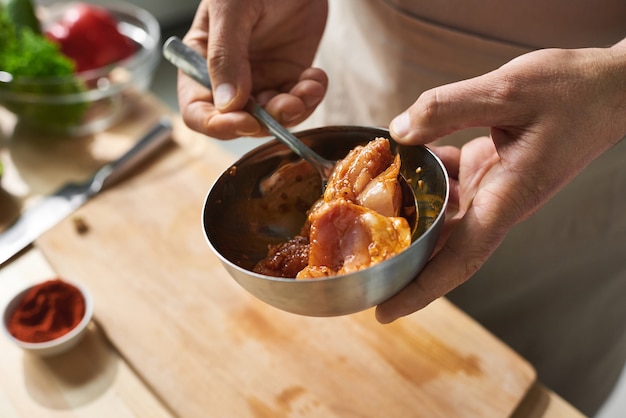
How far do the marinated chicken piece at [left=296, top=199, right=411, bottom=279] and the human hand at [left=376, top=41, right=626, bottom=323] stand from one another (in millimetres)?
78

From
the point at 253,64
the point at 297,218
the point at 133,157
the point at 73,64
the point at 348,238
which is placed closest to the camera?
the point at 348,238

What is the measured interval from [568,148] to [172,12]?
257cm

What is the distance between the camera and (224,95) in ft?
3.00

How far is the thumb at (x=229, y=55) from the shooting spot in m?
0.92

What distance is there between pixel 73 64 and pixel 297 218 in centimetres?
93

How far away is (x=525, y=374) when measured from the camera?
94 cm

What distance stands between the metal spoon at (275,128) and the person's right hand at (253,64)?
1.0 inches

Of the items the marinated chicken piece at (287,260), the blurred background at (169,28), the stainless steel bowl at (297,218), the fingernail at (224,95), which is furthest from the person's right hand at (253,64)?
the blurred background at (169,28)

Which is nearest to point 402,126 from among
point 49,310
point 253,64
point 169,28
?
point 253,64

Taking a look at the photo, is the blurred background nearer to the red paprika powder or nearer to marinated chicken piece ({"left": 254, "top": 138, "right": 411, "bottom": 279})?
the red paprika powder

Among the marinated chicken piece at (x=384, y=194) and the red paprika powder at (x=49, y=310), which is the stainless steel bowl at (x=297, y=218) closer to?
the marinated chicken piece at (x=384, y=194)

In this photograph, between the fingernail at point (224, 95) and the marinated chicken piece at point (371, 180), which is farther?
the fingernail at point (224, 95)

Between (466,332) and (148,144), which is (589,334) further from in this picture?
(148,144)

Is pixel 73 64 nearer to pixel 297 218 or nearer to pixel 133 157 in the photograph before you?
pixel 133 157
